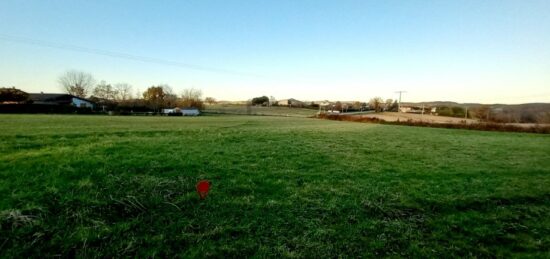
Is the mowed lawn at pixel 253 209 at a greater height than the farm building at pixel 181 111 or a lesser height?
lesser

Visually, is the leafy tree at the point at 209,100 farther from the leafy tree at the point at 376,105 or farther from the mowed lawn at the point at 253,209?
the mowed lawn at the point at 253,209

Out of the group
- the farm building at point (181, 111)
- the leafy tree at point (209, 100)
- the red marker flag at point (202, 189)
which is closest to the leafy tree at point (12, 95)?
the farm building at point (181, 111)

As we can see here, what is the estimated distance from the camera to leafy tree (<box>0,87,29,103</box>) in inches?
2186

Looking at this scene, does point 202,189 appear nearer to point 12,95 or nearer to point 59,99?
point 12,95

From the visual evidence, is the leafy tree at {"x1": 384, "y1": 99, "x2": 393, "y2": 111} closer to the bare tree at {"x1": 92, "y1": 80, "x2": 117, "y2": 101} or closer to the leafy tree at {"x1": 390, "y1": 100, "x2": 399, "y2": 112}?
the leafy tree at {"x1": 390, "y1": 100, "x2": 399, "y2": 112}

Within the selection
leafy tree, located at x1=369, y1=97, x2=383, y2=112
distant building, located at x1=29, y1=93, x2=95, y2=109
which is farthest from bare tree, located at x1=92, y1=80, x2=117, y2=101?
leafy tree, located at x1=369, y1=97, x2=383, y2=112

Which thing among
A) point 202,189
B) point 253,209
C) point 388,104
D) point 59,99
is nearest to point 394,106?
point 388,104

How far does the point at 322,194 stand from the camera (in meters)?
6.07

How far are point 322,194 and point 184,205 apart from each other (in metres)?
3.02

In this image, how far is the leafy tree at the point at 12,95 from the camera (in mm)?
55531

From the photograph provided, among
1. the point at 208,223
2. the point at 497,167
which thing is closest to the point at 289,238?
the point at 208,223

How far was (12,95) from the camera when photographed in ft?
186

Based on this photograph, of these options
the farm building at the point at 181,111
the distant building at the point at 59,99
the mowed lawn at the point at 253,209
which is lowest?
the mowed lawn at the point at 253,209

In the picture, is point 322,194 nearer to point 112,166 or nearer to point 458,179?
point 458,179
